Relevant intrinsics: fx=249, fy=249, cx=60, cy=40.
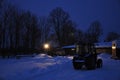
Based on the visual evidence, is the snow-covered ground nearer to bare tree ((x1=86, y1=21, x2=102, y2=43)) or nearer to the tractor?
the tractor

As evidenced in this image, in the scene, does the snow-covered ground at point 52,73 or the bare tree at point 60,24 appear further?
the bare tree at point 60,24

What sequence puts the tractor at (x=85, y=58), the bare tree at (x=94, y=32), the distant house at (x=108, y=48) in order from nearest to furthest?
the tractor at (x=85, y=58) → the distant house at (x=108, y=48) → the bare tree at (x=94, y=32)

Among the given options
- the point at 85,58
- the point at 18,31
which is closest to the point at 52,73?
the point at 85,58

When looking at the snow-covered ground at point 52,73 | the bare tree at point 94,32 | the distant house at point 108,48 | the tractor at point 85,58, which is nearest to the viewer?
the snow-covered ground at point 52,73

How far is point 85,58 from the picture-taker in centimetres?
2488

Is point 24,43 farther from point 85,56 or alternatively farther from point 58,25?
point 85,56

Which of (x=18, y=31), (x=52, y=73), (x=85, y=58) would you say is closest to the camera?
(x=52, y=73)

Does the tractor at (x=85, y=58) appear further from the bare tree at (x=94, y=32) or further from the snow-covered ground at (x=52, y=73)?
the bare tree at (x=94, y=32)

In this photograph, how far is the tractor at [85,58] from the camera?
81.7ft

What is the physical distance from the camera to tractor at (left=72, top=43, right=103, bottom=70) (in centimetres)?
2490

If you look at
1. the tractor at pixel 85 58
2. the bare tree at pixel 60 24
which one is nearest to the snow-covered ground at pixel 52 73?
the tractor at pixel 85 58

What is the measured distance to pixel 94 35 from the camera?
4235 inches

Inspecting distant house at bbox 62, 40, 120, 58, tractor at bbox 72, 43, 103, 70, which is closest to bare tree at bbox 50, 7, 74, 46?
distant house at bbox 62, 40, 120, 58

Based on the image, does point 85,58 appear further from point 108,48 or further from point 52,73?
point 108,48
